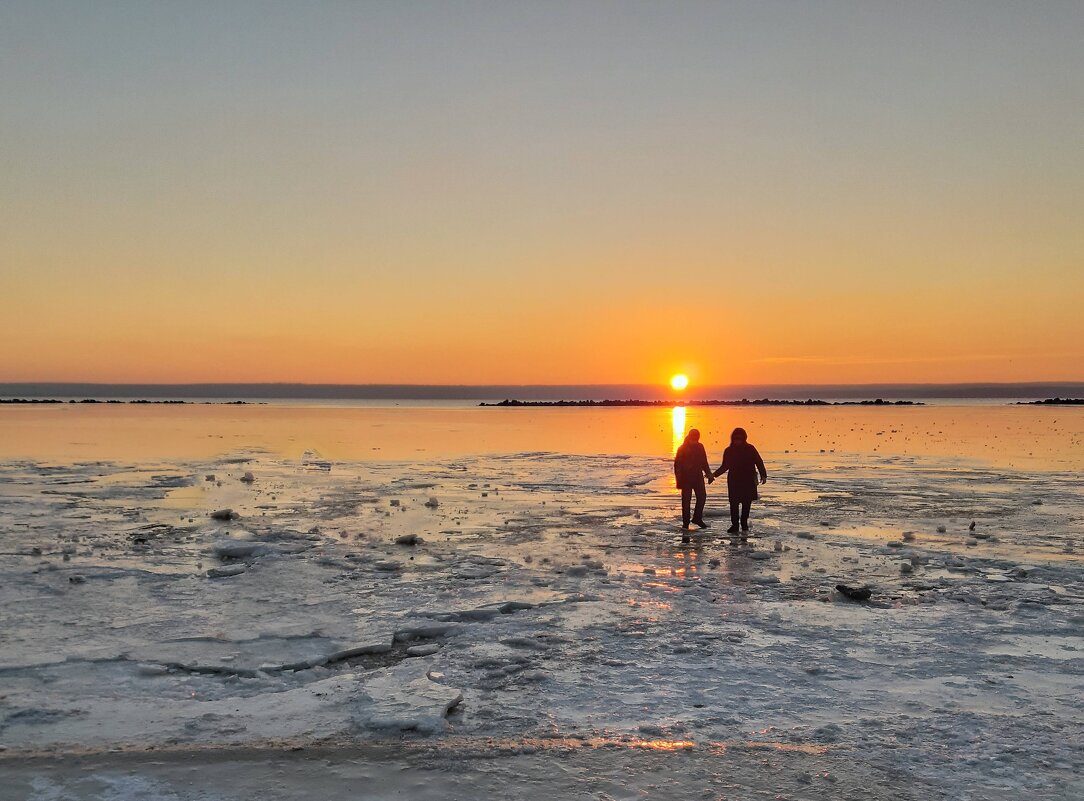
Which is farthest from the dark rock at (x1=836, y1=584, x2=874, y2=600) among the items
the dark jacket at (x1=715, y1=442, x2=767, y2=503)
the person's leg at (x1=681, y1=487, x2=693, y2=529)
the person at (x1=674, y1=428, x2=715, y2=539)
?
the person at (x1=674, y1=428, x2=715, y2=539)

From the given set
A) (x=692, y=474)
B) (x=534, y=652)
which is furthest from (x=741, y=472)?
(x=534, y=652)

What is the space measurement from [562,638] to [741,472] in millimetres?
7986

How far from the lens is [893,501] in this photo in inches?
730

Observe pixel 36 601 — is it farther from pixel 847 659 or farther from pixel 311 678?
pixel 847 659

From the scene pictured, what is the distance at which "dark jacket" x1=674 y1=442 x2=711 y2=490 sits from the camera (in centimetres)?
1548

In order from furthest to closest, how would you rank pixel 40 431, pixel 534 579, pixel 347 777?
1. pixel 40 431
2. pixel 534 579
3. pixel 347 777

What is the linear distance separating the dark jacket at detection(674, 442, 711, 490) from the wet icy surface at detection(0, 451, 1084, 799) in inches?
37.8

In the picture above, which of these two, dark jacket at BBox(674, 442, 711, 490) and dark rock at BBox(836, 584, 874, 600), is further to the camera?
dark jacket at BBox(674, 442, 711, 490)

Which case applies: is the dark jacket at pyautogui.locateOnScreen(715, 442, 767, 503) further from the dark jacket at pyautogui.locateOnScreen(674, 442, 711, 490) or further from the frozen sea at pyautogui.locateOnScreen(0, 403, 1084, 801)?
the frozen sea at pyautogui.locateOnScreen(0, 403, 1084, 801)

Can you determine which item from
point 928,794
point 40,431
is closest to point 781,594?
point 928,794

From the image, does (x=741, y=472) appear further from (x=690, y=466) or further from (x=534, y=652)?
(x=534, y=652)

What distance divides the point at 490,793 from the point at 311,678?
2.68m

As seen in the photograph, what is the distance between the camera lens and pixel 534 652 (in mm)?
7711

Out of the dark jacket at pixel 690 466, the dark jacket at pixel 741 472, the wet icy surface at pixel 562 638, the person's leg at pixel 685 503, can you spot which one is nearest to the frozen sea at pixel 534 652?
the wet icy surface at pixel 562 638
